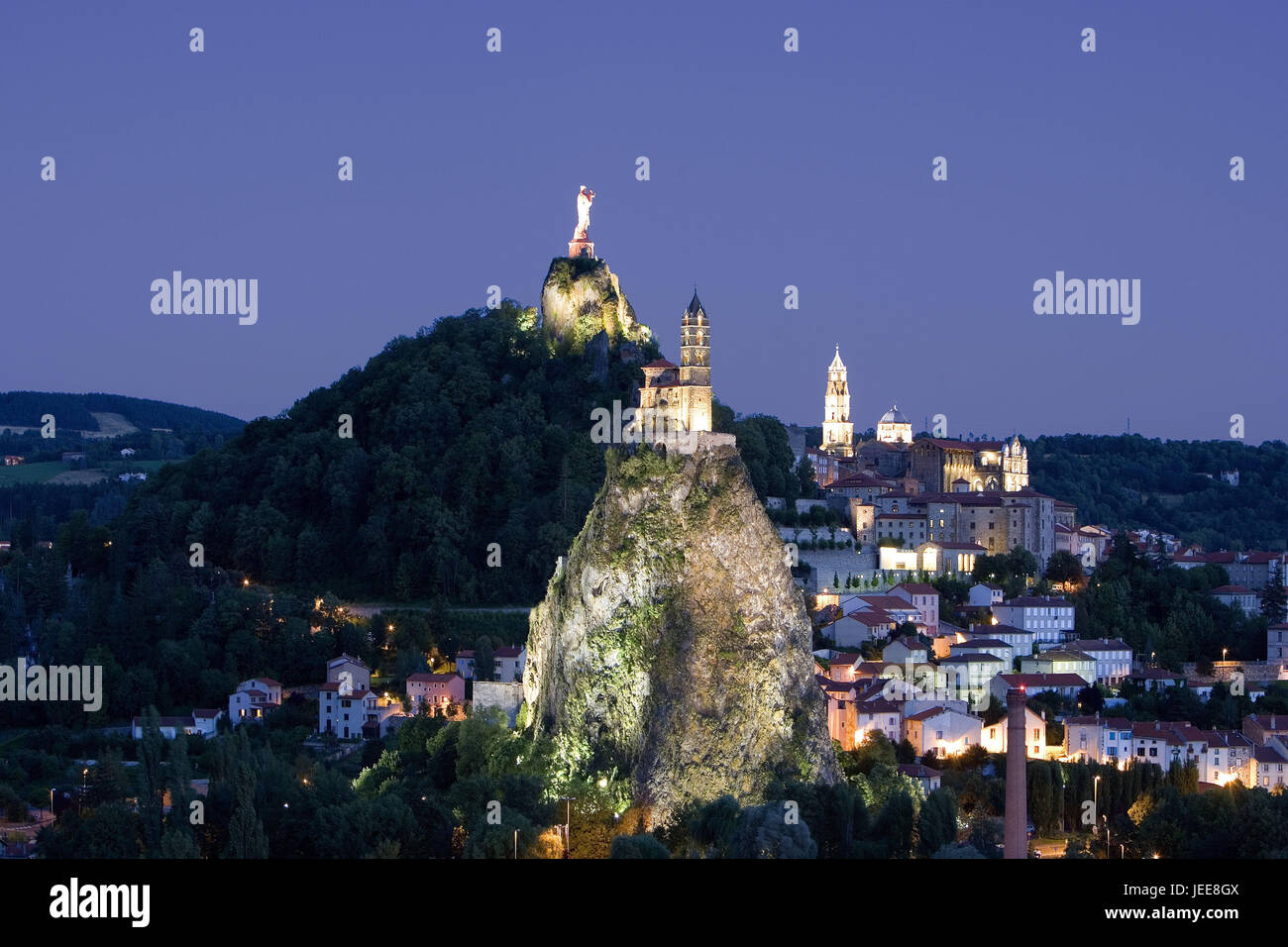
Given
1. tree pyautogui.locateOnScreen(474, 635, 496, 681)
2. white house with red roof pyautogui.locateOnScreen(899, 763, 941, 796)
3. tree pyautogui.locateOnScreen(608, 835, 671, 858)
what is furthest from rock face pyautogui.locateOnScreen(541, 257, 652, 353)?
tree pyautogui.locateOnScreen(608, 835, 671, 858)

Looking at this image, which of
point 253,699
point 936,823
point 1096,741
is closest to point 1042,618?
point 1096,741

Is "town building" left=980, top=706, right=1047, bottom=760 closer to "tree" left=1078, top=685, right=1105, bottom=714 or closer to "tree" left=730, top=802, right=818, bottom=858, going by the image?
"tree" left=1078, top=685, right=1105, bottom=714

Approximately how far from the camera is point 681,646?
46.1 m

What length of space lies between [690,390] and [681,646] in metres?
8.81

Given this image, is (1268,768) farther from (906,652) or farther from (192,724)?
(192,724)

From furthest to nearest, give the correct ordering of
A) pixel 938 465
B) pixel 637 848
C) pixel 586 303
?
pixel 938 465, pixel 586 303, pixel 637 848

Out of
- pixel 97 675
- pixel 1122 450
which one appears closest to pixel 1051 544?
pixel 97 675

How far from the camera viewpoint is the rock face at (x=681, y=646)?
44.5 metres

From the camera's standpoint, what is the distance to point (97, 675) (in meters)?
56.9

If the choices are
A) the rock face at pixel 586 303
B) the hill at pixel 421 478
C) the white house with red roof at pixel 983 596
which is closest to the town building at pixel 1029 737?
the white house with red roof at pixel 983 596

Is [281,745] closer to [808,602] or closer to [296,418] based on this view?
[808,602]

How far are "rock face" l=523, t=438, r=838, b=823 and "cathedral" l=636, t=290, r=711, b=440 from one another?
1910mm

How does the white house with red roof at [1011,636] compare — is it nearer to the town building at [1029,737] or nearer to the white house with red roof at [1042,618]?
the white house with red roof at [1042,618]

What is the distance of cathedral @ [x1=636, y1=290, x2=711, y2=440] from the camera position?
50.6 meters
